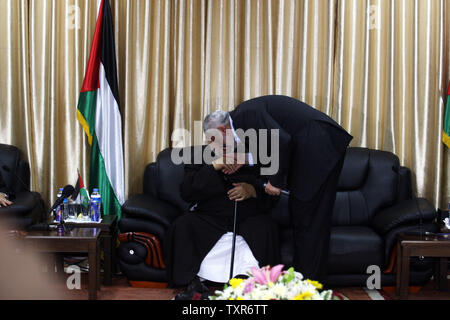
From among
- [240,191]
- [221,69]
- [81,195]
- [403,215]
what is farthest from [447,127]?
[81,195]

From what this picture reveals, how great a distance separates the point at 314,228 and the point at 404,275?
750mm

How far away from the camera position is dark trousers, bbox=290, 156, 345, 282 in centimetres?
321

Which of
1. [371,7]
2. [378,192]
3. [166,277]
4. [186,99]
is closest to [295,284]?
[166,277]

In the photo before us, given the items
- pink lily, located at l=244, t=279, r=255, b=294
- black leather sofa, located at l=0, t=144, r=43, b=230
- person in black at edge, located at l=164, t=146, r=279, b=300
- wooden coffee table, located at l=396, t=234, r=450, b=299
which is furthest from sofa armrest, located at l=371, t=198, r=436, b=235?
black leather sofa, located at l=0, t=144, r=43, b=230

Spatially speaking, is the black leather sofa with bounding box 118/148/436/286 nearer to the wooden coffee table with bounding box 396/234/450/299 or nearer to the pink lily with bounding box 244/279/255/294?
the wooden coffee table with bounding box 396/234/450/299

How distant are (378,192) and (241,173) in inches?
49.5

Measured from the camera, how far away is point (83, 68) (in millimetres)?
4336

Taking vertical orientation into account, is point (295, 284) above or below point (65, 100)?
below

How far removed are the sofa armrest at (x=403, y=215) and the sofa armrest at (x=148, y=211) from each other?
4.78ft

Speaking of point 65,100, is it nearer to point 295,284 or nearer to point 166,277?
point 166,277

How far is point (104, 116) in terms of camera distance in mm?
4180

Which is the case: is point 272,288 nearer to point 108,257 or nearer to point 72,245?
point 72,245

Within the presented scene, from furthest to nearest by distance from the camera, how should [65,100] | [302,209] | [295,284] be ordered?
1. [65,100]
2. [302,209]
3. [295,284]

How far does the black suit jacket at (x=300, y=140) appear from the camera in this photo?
123 inches
